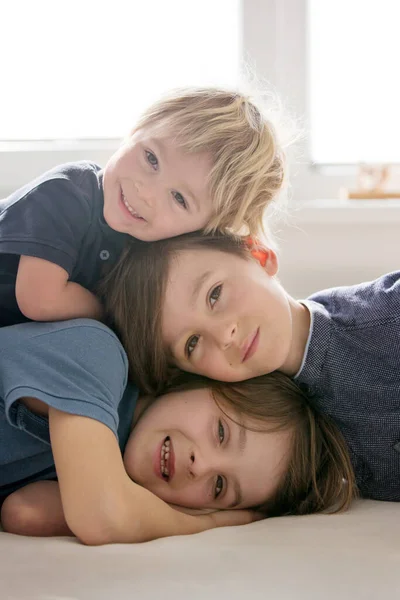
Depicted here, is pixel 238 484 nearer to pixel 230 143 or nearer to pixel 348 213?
pixel 230 143

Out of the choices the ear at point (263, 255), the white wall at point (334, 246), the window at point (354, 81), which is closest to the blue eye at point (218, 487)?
the ear at point (263, 255)

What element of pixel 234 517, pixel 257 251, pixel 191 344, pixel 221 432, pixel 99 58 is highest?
pixel 99 58

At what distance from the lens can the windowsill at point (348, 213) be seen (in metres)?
1.97

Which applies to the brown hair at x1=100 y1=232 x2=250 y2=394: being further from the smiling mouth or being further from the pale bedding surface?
the pale bedding surface

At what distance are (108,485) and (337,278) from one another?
1.20 metres

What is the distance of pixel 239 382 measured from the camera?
4.14ft

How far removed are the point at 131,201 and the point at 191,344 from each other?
25 centimetres

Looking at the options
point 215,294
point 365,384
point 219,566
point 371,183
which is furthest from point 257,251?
point 371,183

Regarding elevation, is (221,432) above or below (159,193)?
below

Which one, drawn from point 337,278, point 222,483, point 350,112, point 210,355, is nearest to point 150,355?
point 210,355

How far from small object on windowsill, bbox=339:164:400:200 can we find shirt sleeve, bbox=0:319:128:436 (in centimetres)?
115

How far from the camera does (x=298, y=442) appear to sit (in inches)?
48.1

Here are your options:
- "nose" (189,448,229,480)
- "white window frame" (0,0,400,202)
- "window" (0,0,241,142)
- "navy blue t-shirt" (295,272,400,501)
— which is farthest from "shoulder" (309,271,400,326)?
"window" (0,0,241,142)

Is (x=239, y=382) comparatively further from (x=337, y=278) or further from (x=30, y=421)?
(x=337, y=278)
